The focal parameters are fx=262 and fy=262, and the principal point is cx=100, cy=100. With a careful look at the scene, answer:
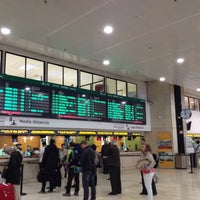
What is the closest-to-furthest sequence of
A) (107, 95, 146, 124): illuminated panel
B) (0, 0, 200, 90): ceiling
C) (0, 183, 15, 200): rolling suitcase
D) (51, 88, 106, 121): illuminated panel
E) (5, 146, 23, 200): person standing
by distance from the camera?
(0, 183, 15, 200): rolling suitcase < (0, 0, 200, 90): ceiling < (5, 146, 23, 200): person standing < (51, 88, 106, 121): illuminated panel < (107, 95, 146, 124): illuminated panel

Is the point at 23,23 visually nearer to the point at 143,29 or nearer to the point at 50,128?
the point at 143,29

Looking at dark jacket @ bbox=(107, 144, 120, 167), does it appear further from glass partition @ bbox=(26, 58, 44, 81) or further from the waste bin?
the waste bin


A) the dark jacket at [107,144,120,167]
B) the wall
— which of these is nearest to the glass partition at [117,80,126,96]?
the wall

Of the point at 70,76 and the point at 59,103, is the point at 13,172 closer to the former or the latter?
the point at 59,103

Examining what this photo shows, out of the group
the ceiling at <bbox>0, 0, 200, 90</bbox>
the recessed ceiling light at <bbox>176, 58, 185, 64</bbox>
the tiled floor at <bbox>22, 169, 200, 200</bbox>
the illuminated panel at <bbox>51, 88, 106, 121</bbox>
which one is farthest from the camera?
the illuminated panel at <bbox>51, 88, 106, 121</bbox>

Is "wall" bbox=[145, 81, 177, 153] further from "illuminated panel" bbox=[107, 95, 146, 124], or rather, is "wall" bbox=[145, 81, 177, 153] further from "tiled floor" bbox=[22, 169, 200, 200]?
"tiled floor" bbox=[22, 169, 200, 200]

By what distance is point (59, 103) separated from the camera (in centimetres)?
980

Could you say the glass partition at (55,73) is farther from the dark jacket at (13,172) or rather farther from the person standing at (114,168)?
the dark jacket at (13,172)

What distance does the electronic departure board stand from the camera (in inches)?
337

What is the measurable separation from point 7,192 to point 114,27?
4.30 metres

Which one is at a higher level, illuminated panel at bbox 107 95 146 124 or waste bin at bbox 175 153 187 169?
illuminated panel at bbox 107 95 146 124

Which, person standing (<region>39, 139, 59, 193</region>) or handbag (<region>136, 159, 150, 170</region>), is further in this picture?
person standing (<region>39, 139, 59, 193</region>)

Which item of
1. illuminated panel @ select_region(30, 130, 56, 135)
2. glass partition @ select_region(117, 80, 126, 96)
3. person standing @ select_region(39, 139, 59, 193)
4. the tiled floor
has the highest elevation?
glass partition @ select_region(117, 80, 126, 96)

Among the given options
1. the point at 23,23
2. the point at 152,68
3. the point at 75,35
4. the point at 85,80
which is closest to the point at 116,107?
the point at 85,80
